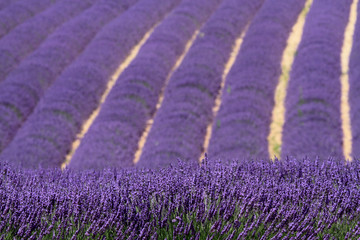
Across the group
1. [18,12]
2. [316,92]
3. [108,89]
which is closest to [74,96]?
[108,89]

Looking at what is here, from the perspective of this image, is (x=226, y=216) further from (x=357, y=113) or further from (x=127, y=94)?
(x=127, y=94)

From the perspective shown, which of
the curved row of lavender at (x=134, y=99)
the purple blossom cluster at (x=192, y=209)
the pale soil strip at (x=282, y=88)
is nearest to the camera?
the purple blossom cluster at (x=192, y=209)

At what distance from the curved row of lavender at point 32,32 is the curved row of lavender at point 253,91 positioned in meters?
6.51

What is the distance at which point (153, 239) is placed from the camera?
10.1ft

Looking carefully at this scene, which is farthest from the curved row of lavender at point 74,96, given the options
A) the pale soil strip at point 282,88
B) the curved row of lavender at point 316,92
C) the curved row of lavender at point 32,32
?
the curved row of lavender at point 316,92

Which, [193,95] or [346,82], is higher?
[193,95]

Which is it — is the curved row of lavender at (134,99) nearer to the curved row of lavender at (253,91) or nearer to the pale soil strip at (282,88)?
the curved row of lavender at (253,91)

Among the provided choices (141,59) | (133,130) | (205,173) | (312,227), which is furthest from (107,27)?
(312,227)

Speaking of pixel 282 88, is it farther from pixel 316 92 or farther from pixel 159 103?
pixel 159 103

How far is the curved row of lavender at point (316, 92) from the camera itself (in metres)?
8.03

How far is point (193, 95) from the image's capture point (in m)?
9.98

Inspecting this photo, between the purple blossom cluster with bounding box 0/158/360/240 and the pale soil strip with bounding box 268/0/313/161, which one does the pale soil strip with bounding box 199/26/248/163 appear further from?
the purple blossom cluster with bounding box 0/158/360/240

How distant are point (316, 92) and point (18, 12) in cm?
1138

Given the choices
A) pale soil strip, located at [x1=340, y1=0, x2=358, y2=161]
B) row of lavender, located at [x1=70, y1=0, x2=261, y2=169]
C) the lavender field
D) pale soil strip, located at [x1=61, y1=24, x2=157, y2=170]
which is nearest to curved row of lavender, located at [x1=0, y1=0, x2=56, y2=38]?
the lavender field
